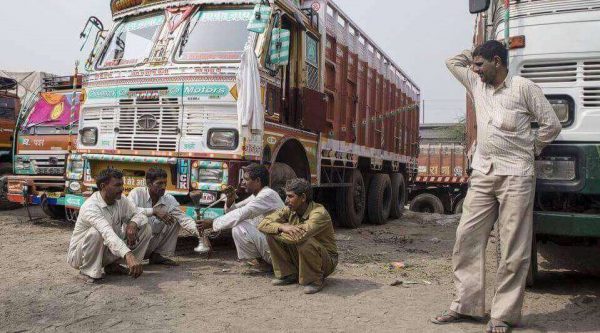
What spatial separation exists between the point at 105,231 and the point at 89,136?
2.46 meters

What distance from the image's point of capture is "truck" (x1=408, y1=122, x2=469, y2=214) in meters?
14.9

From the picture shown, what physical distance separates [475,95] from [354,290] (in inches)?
73.9

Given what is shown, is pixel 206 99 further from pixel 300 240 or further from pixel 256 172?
pixel 300 240

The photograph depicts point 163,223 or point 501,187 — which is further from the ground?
point 501,187

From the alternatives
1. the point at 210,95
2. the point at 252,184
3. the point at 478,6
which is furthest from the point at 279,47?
the point at 478,6

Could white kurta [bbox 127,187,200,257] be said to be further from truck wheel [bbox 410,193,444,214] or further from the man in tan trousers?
truck wheel [bbox 410,193,444,214]

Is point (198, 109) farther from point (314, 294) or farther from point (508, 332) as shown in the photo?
point (508, 332)

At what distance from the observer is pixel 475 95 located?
145 inches

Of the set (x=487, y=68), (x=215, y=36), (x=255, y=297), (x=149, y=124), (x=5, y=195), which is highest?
(x=215, y=36)

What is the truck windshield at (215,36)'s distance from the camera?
591cm

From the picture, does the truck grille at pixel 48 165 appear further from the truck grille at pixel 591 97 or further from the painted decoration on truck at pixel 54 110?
the truck grille at pixel 591 97

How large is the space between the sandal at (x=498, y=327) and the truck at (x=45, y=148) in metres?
6.45

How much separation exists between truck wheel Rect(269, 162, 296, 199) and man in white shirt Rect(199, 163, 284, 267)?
40.8 inches

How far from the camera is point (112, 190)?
452cm
